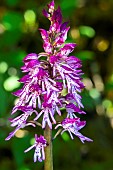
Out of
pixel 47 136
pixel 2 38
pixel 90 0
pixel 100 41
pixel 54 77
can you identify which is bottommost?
pixel 47 136

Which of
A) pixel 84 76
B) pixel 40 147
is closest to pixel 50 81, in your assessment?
pixel 40 147

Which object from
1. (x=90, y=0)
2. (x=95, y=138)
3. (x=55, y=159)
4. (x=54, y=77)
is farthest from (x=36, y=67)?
(x=90, y=0)

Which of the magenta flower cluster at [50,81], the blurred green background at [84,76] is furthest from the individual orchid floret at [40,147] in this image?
the blurred green background at [84,76]

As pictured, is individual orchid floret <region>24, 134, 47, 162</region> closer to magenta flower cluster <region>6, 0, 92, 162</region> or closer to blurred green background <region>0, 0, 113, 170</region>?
magenta flower cluster <region>6, 0, 92, 162</region>

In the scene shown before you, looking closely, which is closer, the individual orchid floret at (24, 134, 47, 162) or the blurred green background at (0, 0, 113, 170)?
the individual orchid floret at (24, 134, 47, 162)

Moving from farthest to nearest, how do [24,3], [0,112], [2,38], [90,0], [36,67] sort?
[90,0], [24,3], [2,38], [0,112], [36,67]

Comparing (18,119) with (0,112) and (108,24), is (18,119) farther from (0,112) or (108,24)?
(108,24)

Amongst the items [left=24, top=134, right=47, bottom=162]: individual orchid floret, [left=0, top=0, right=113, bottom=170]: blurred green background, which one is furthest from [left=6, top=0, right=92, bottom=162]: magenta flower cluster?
[left=0, top=0, right=113, bottom=170]: blurred green background

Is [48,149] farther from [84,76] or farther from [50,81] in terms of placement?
[84,76]
